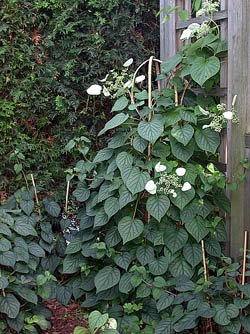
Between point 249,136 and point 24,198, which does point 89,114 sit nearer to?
point 24,198

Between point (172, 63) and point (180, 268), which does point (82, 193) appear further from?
point (172, 63)

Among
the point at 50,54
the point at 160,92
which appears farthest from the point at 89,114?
the point at 160,92

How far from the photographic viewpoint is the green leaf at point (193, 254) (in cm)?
210

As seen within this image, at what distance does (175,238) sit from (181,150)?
0.43 meters

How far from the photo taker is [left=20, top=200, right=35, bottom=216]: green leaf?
246 centimetres

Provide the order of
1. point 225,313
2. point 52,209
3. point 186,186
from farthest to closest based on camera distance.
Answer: point 52,209 → point 186,186 → point 225,313

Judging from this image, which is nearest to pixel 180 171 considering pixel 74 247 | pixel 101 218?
pixel 101 218

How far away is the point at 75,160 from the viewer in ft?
9.51

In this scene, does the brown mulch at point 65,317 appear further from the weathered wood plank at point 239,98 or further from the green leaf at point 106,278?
the weathered wood plank at point 239,98

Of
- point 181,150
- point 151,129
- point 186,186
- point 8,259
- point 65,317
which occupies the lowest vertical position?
point 65,317

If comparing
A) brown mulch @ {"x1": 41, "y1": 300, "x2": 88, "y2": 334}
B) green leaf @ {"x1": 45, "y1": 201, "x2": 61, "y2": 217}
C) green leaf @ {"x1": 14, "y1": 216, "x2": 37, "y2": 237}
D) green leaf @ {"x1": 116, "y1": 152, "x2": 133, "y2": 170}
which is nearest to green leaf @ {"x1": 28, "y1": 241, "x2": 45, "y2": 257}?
green leaf @ {"x1": 14, "y1": 216, "x2": 37, "y2": 237}

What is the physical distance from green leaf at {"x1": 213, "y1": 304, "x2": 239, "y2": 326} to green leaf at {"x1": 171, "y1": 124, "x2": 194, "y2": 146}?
0.74 m

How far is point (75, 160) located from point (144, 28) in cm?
101

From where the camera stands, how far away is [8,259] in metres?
2.08
